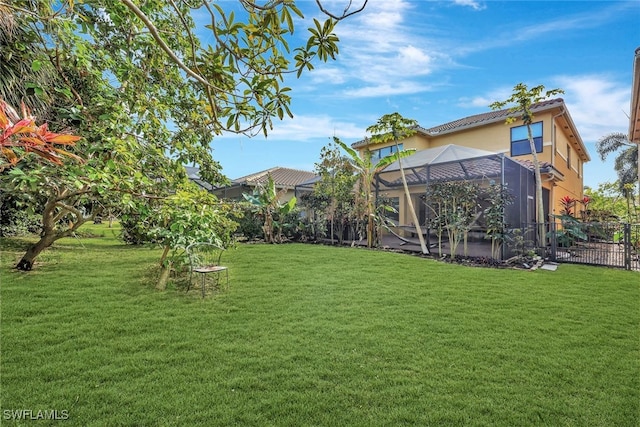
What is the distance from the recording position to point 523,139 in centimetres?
1566

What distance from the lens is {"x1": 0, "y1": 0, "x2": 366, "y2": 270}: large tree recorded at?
8.59 feet

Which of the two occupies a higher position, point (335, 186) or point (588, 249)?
point (335, 186)

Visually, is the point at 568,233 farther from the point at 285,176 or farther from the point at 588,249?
the point at 285,176

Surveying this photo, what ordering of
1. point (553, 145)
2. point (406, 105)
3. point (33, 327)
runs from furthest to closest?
point (553, 145) < point (406, 105) < point (33, 327)

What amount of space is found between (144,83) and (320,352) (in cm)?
540

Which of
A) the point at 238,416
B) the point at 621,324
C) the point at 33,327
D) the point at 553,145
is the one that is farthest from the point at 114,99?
the point at 553,145

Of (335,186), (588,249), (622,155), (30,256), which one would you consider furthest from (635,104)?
(622,155)

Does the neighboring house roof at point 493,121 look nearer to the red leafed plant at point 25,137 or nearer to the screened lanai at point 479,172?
the screened lanai at point 479,172

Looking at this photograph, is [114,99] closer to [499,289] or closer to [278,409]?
[278,409]

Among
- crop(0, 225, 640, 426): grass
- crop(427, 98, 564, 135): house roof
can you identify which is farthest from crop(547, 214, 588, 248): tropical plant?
crop(0, 225, 640, 426): grass

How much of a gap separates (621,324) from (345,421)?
184 inches

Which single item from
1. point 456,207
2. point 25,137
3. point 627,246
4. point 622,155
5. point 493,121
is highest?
point 622,155

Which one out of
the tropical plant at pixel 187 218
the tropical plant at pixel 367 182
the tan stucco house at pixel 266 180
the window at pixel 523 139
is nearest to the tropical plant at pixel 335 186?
the tropical plant at pixel 367 182

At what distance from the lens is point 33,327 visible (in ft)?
13.1
